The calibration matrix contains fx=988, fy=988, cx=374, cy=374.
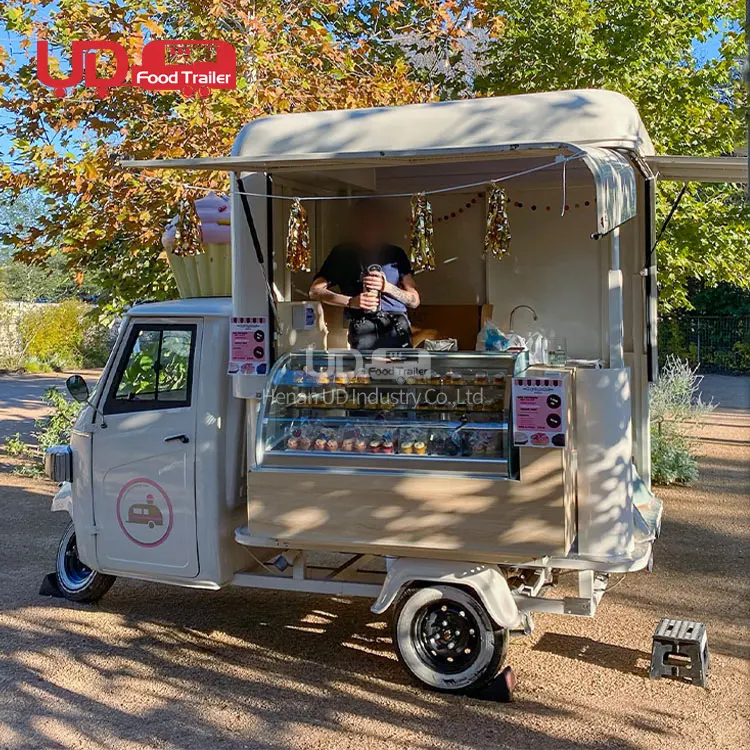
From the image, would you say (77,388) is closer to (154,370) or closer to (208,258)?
(154,370)

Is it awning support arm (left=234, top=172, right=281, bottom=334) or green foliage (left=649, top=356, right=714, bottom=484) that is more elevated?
awning support arm (left=234, top=172, right=281, bottom=334)

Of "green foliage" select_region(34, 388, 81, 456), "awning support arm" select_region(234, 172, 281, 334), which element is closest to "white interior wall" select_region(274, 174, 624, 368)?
"awning support arm" select_region(234, 172, 281, 334)

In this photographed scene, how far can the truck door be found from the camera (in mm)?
5340

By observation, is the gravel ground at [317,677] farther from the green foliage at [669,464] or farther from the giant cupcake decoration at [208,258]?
the green foliage at [669,464]

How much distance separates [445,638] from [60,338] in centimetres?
2454

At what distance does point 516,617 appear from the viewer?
4.68 meters

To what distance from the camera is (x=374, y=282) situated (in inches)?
223

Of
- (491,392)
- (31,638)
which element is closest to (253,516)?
(491,392)

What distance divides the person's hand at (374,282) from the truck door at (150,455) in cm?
98

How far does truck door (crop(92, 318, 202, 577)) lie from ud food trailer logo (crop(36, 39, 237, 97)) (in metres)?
4.39

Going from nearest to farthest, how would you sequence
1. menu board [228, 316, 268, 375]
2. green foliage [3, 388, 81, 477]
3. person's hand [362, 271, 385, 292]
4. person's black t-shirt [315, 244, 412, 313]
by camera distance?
menu board [228, 316, 268, 375] → person's hand [362, 271, 385, 292] → person's black t-shirt [315, 244, 412, 313] → green foliage [3, 388, 81, 477]

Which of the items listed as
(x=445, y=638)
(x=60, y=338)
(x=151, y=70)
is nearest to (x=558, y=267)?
(x=445, y=638)

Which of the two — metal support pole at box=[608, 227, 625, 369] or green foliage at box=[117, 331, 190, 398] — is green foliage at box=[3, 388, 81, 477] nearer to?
green foliage at box=[117, 331, 190, 398]

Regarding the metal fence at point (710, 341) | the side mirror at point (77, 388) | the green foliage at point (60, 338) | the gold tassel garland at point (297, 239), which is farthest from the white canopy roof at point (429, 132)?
the green foliage at point (60, 338)
